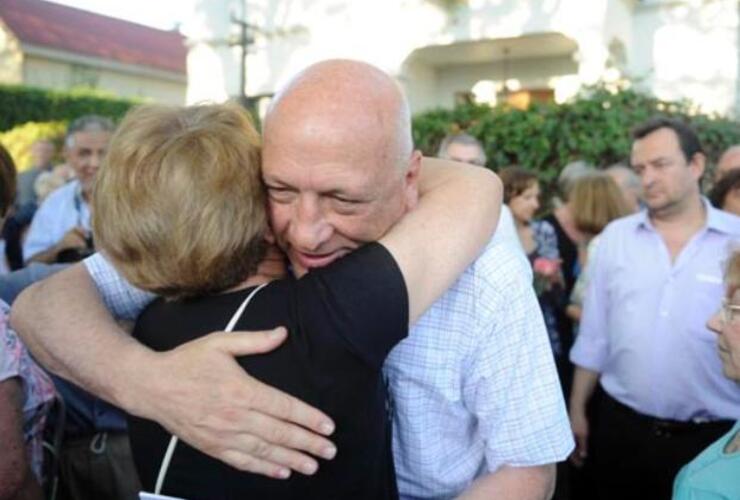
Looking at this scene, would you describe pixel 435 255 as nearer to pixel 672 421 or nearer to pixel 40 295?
pixel 40 295

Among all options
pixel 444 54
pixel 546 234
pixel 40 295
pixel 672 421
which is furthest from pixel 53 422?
pixel 444 54

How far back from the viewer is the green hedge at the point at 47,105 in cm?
1836

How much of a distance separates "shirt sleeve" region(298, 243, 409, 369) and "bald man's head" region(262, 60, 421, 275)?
21 centimetres

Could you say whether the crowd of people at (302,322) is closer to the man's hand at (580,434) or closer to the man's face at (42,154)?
the man's hand at (580,434)

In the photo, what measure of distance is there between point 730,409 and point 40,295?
9.14ft

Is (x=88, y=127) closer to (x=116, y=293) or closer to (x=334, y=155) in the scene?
(x=116, y=293)

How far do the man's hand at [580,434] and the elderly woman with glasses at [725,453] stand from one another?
1.27 meters

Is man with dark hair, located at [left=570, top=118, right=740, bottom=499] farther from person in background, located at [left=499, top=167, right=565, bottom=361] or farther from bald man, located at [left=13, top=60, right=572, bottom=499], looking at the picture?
bald man, located at [left=13, top=60, right=572, bottom=499]

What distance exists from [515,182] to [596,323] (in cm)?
189

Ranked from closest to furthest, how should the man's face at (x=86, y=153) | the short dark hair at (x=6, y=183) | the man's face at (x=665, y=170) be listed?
the short dark hair at (x=6, y=183), the man's face at (x=665, y=170), the man's face at (x=86, y=153)

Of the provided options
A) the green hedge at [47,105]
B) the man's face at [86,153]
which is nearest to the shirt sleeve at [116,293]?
the man's face at [86,153]

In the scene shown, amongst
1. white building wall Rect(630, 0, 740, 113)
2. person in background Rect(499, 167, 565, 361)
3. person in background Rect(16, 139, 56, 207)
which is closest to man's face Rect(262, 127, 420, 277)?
person in background Rect(499, 167, 565, 361)

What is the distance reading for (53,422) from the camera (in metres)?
2.15

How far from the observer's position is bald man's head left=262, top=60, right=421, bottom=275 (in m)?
1.43
